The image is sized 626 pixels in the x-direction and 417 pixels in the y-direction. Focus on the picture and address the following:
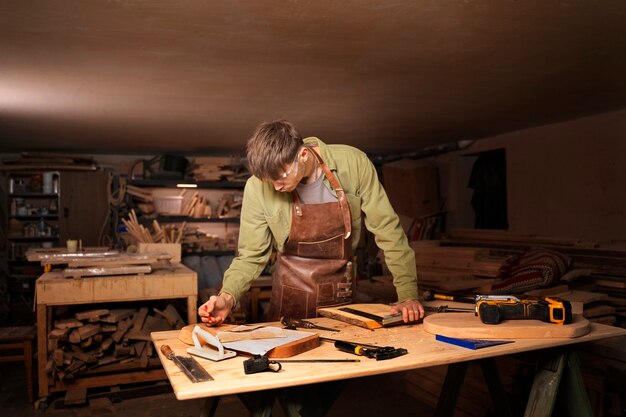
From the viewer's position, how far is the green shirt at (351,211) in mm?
2646

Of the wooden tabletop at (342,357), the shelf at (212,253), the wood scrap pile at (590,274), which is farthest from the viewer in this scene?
the shelf at (212,253)

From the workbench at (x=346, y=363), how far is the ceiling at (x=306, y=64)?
1.74 m

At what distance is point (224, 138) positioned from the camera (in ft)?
25.8

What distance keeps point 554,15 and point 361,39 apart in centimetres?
114

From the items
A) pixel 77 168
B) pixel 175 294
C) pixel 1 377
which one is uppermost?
pixel 77 168

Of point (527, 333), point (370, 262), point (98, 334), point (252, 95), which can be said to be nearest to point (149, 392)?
point (98, 334)

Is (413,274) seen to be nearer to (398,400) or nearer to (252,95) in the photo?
(398,400)

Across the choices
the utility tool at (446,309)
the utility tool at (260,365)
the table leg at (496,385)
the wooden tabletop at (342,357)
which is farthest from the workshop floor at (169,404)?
the utility tool at (260,365)

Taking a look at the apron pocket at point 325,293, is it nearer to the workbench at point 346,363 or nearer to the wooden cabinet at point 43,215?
the workbench at point 346,363

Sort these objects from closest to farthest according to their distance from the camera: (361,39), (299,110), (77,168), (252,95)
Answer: (361,39), (252,95), (299,110), (77,168)

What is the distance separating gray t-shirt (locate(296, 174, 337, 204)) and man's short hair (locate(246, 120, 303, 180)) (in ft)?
1.20

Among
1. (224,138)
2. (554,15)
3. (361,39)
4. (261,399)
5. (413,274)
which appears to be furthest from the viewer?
(224,138)

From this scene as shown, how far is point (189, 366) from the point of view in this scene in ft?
5.54

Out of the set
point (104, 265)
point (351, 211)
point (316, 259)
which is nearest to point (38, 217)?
point (104, 265)
